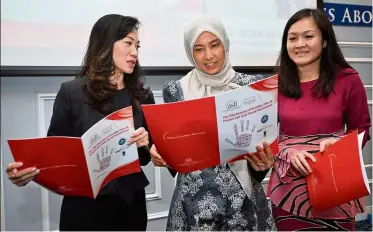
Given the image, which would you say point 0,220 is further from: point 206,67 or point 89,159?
point 206,67

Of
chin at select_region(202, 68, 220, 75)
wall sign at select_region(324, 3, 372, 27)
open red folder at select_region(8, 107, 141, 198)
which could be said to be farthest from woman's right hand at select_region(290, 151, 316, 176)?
wall sign at select_region(324, 3, 372, 27)

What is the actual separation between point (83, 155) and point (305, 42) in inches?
31.9

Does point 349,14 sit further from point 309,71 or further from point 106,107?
point 106,107

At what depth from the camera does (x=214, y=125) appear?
89cm

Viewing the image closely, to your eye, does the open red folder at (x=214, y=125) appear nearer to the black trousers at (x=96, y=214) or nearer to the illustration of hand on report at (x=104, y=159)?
the illustration of hand on report at (x=104, y=159)

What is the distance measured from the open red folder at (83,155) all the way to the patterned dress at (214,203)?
21cm

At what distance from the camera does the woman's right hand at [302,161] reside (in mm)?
1055

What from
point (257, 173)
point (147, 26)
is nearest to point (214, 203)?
point (257, 173)

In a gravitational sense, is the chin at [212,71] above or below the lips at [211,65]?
below

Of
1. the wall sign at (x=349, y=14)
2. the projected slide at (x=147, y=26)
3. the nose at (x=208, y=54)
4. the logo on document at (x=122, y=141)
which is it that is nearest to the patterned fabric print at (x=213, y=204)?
the logo on document at (x=122, y=141)

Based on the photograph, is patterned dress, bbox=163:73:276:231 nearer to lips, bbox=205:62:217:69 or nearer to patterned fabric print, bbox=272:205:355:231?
patterned fabric print, bbox=272:205:355:231

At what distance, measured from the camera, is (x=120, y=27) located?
113cm

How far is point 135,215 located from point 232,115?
489 mm

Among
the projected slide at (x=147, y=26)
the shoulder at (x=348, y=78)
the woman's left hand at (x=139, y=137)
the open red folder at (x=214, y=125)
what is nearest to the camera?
the open red folder at (x=214, y=125)
